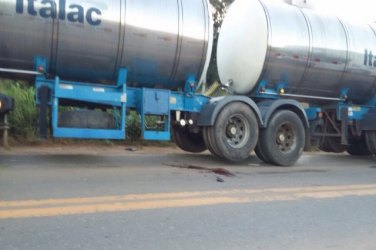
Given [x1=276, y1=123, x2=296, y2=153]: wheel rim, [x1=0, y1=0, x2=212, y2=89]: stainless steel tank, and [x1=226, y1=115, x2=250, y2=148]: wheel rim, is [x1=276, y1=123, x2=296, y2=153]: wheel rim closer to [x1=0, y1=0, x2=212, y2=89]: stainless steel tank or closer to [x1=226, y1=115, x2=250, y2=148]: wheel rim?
[x1=226, y1=115, x2=250, y2=148]: wheel rim

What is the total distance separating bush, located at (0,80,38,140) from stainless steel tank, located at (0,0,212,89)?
11.6 feet

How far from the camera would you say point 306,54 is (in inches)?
386

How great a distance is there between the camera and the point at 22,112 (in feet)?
38.2

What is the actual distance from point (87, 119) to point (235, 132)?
110 inches

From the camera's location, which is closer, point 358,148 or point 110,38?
point 110,38

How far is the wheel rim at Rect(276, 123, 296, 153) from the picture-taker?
966cm

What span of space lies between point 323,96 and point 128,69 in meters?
4.70

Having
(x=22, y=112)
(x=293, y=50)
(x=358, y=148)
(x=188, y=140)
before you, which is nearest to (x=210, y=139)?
(x=188, y=140)

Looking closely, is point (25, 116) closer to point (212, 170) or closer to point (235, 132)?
point (235, 132)

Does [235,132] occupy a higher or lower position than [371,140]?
higher

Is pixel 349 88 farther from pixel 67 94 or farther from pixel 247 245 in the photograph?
pixel 247 245

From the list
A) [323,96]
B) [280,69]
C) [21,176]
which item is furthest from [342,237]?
[323,96]

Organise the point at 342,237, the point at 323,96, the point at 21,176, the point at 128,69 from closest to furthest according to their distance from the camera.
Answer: the point at 342,237 < the point at 21,176 < the point at 128,69 < the point at 323,96

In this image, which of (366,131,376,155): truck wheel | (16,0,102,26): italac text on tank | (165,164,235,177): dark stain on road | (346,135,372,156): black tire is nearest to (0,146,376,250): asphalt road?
(165,164,235,177): dark stain on road
